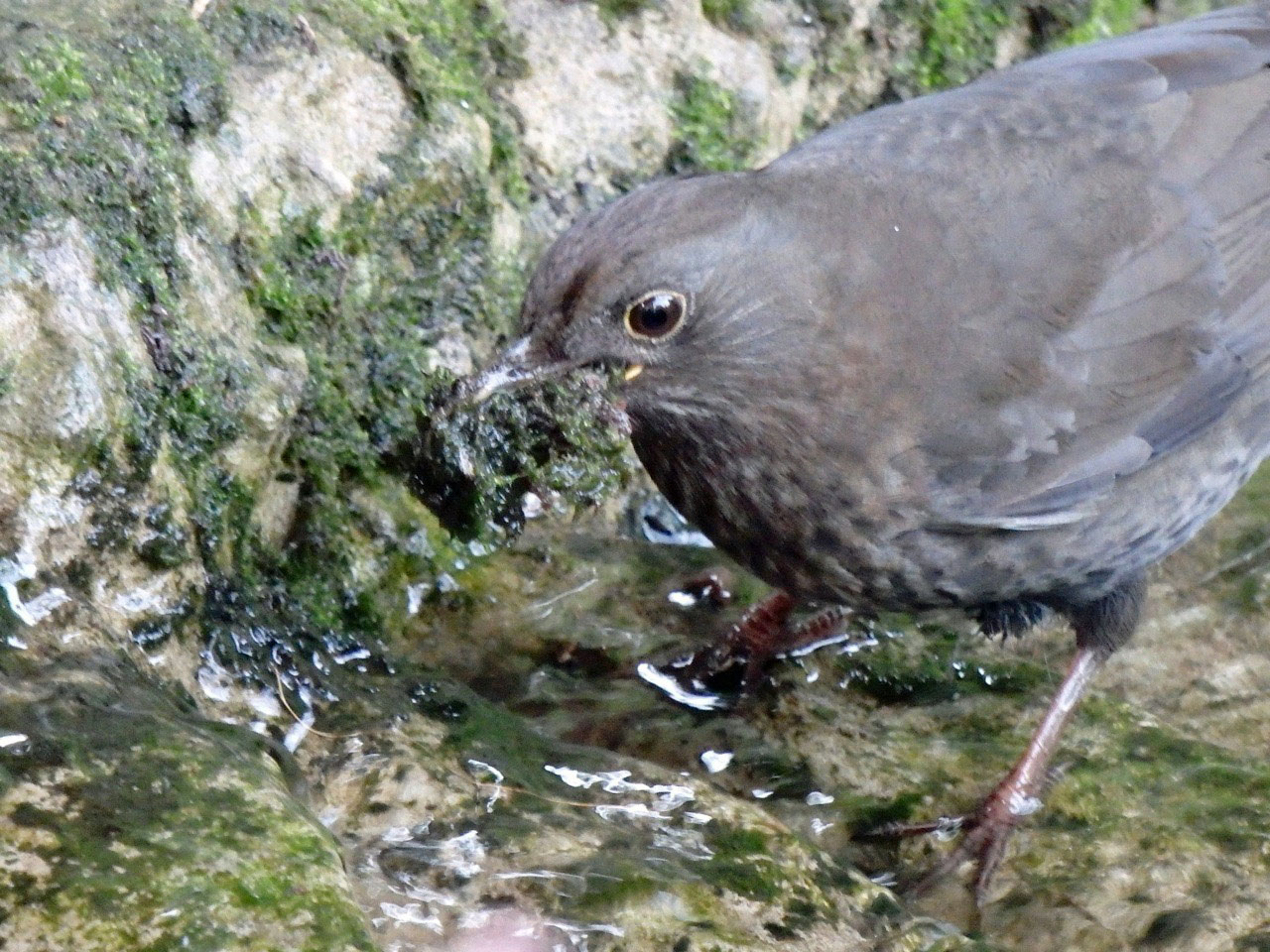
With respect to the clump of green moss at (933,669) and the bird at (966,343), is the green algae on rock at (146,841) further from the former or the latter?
the clump of green moss at (933,669)

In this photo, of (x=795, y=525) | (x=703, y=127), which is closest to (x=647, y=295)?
(x=795, y=525)

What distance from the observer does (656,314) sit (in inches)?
149

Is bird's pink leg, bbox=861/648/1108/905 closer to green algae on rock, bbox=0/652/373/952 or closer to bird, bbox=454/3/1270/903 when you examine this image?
bird, bbox=454/3/1270/903

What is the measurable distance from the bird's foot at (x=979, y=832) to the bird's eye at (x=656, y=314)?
1493 millimetres

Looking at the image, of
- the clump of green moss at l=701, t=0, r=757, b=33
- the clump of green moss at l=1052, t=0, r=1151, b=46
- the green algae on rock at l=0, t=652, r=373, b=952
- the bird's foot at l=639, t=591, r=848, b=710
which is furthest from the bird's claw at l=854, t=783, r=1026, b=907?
the clump of green moss at l=1052, t=0, r=1151, b=46

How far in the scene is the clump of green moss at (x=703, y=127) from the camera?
19.4ft

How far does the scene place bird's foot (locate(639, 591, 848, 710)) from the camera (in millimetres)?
4762

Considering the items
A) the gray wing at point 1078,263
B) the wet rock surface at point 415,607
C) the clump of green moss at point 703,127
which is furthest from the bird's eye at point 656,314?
the clump of green moss at point 703,127

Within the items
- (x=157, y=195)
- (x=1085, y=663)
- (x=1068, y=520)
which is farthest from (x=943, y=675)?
(x=157, y=195)

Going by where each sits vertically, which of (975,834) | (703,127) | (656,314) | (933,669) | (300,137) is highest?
(703,127)

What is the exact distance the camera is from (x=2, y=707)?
2865 millimetres

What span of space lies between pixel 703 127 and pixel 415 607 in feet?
7.49

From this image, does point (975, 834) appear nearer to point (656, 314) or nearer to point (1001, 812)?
point (1001, 812)

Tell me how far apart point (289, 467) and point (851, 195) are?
182 centimetres
